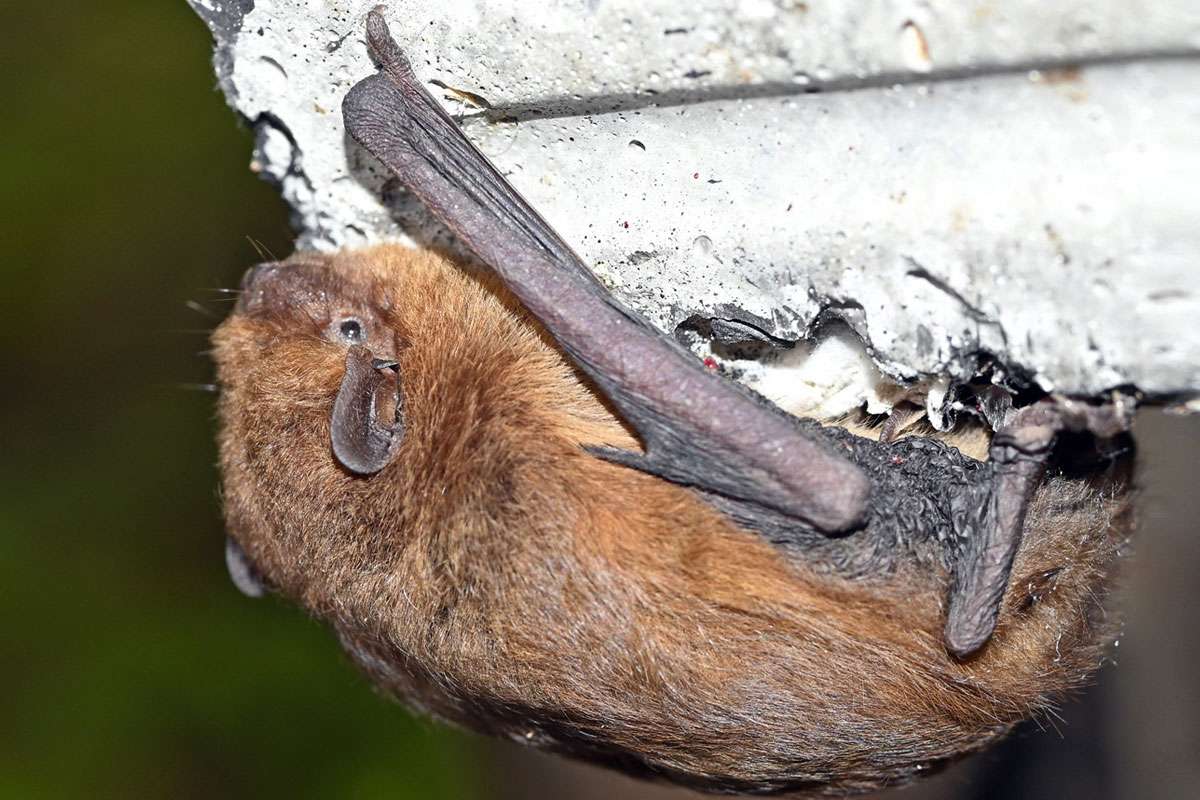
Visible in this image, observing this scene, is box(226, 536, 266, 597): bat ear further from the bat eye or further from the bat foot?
the bat foot

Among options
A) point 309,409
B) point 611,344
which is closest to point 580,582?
point 611,344

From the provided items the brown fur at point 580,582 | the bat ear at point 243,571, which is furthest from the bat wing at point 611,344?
the bat ear at point 243,571

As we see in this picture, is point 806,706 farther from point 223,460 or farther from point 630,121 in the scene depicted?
point 223,460

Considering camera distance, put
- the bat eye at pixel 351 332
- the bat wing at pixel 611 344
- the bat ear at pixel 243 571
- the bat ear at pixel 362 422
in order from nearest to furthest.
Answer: the bat wing at pixel 611 344 → the bat ear at pixel 362 422 → the bat eye at pixel 351 332 → the bat ear at pixel 243 571

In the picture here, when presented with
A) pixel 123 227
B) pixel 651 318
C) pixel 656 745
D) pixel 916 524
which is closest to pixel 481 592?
pixel 656 745

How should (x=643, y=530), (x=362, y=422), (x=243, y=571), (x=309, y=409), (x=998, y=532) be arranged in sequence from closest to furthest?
(x=998, y=532), (x=643, y=530), (x=362, y=422), (x=309, y=409), (x=243, y=571)

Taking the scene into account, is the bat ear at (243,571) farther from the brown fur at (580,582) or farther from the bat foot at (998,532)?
the bat foot at (998,532)

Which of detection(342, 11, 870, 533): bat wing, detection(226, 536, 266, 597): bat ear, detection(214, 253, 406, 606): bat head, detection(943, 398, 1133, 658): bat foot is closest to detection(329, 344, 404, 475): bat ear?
detection(214, 253, 406, 606): bat head

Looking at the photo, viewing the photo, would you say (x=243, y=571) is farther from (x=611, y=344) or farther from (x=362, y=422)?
(x=611, y=344)
